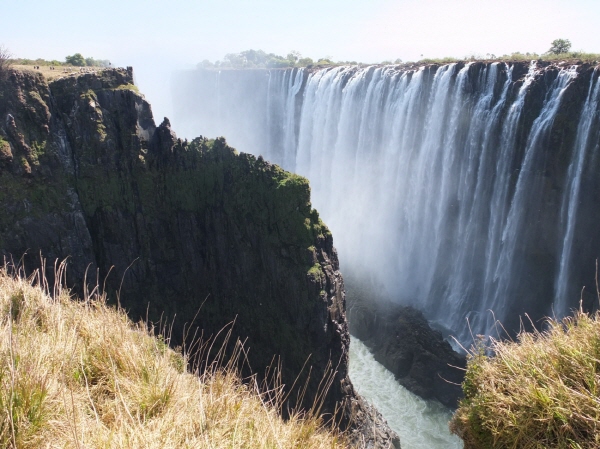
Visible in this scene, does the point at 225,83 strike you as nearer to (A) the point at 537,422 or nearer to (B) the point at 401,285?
(B) the point at 401,285

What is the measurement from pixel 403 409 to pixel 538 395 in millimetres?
20415

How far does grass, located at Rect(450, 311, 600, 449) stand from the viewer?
3.42 metres

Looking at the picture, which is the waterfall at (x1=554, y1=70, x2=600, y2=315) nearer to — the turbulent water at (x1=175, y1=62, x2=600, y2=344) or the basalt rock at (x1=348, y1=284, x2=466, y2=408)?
the turbulent water at (x1=175, y1=62, x2=600, y2=344)

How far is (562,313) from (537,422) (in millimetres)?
23052

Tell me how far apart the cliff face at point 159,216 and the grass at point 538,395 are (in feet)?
49.8

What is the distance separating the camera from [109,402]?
3338 mm

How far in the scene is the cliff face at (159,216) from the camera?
2148 centimetres

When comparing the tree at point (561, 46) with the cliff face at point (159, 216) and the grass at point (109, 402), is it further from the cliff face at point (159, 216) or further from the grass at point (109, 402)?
the grass at point (109, 402)

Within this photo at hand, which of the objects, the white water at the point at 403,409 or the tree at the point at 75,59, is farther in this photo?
the tree at the point at 75,59

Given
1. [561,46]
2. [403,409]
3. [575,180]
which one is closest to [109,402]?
[403,409]

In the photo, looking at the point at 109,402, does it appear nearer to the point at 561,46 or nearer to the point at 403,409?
the point at 403,409

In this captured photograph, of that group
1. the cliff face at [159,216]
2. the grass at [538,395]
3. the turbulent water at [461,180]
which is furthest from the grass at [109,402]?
the turbulent water at [461,180]

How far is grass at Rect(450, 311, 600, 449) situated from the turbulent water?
63.2ft

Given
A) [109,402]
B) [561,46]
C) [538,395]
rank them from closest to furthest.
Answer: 1. [109,402]
2. [538,395]
3. [561,46]
